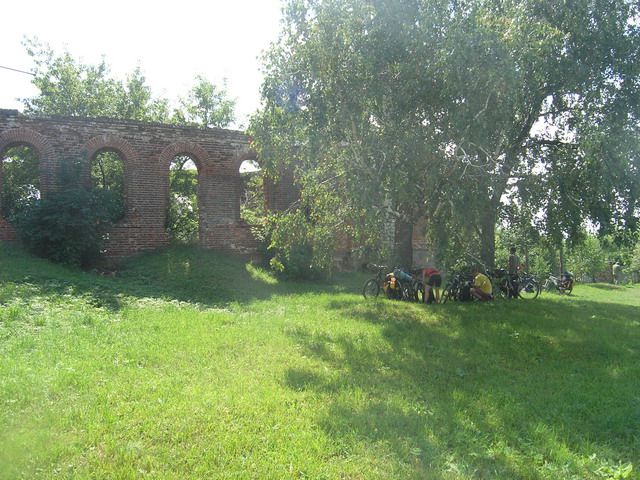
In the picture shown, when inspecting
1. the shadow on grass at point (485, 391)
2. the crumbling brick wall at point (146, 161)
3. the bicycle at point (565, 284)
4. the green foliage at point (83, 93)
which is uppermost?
the green foliage at point (83, 93)

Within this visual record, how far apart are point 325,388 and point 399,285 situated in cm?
660

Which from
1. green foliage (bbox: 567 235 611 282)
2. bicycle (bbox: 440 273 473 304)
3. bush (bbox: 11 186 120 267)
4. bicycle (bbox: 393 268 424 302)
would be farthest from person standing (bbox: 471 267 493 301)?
green foliage (bbox: 567 235 611 282)

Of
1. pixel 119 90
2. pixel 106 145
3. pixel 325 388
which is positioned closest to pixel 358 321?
pixel 325 388

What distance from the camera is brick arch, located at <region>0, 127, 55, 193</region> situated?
13156 millimetres

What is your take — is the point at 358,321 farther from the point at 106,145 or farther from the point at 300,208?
the point at 106,145

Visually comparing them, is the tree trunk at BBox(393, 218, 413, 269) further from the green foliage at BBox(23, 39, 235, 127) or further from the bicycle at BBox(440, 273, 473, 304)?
the green foliage at BBox(23, 39, 235, 127)

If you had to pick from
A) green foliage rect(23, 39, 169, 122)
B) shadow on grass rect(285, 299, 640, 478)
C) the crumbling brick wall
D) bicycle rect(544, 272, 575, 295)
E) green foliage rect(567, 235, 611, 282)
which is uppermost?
green foliage rect(23, 39, 169, 122)

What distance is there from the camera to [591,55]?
9273 mm

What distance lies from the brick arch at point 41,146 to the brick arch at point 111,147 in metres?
0.89

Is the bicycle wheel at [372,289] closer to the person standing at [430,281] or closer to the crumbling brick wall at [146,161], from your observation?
the person standing at [430,281]

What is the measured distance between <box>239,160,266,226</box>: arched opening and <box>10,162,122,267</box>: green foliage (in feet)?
15.4

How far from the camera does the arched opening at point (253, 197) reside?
17.4 metres

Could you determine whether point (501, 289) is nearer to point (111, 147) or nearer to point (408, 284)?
point (408, 284)

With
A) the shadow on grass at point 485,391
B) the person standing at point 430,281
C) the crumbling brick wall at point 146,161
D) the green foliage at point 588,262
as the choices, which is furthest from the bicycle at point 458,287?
the green foliage at point 588,262
